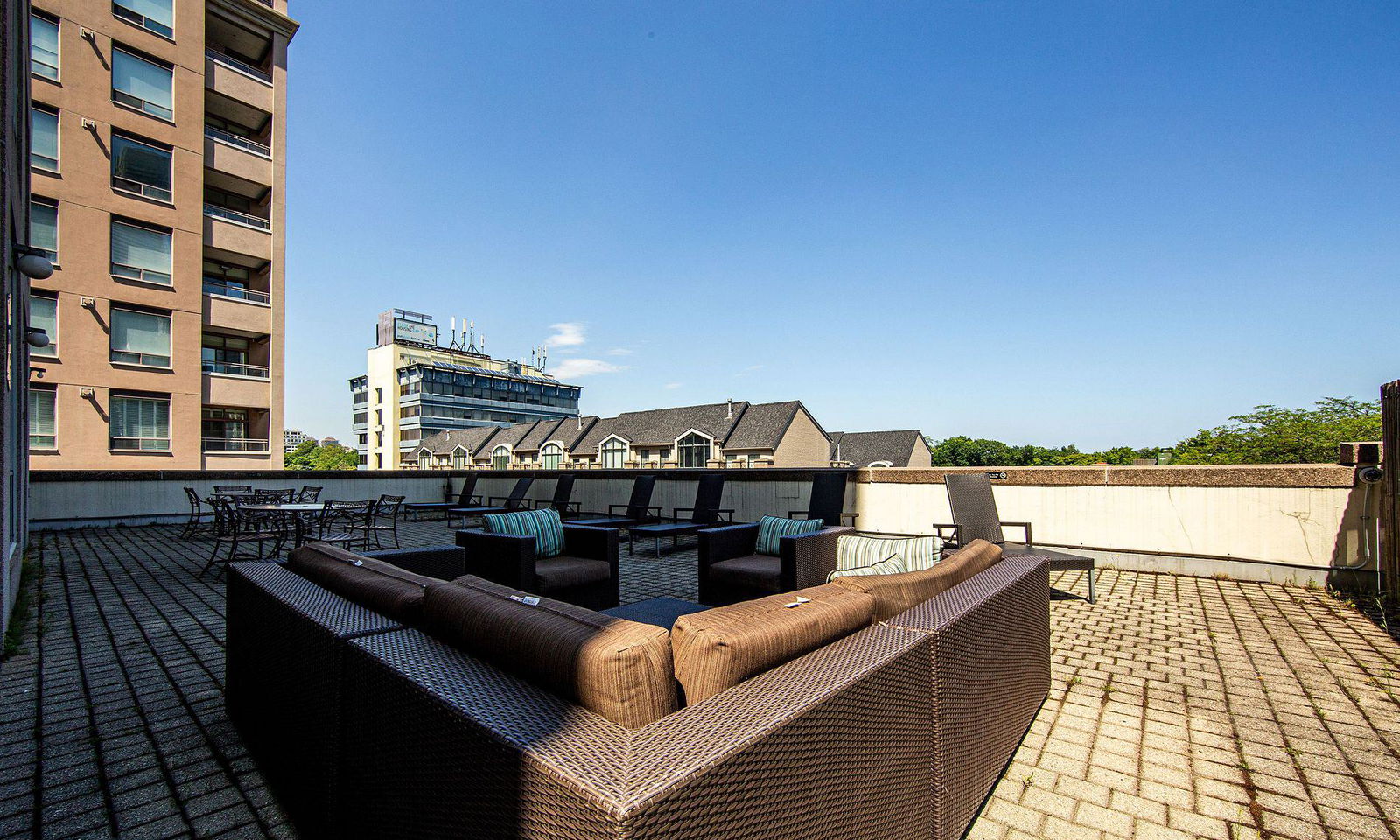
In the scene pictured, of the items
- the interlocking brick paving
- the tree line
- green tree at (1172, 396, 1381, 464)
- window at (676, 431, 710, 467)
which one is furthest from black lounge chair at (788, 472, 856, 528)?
window at (676, 431, 710, 467)

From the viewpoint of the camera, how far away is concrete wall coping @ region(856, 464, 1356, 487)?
202 inches

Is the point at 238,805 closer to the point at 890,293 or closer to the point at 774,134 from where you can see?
the point at 774,134

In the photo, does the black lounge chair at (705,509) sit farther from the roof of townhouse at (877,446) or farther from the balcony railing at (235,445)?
the roof of townhouse at (877,446)

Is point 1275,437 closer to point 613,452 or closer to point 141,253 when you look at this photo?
point 613,452

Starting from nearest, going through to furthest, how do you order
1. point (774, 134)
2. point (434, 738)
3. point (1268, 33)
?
1. point (434, 738)
2. point (1268, 33)
3. point (774, 134)

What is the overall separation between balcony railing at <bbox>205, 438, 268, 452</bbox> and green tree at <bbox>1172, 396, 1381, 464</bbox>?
31.3m

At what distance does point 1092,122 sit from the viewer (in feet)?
39.4

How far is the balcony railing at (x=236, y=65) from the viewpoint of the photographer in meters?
15.8

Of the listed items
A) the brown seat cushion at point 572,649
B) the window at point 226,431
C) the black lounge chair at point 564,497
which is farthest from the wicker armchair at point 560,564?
the window at point 226,431

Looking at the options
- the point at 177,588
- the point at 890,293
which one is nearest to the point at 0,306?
the point at 177,588

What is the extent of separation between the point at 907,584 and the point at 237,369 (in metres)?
20.9

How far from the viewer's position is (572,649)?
3.77 feet

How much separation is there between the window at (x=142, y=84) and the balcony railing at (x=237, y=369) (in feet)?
21.1

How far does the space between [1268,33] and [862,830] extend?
47.1 feet
